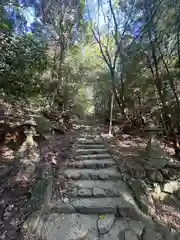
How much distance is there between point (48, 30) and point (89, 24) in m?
2.49

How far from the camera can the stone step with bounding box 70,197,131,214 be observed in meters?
2.86

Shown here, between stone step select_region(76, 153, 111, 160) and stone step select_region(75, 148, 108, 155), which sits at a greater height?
stone step select_region(75, 148, 108, 155)

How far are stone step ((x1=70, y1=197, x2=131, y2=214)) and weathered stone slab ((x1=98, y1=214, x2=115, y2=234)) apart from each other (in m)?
0.10

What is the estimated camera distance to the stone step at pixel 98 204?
2.86 meters

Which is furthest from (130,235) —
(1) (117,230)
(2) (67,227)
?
(2) (67,227)

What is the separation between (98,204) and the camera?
9.75 ft

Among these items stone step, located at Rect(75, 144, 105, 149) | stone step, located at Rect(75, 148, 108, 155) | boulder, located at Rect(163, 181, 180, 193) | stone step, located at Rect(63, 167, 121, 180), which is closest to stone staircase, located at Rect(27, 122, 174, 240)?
stone step, located at Rect(63, 167, 121, 180)

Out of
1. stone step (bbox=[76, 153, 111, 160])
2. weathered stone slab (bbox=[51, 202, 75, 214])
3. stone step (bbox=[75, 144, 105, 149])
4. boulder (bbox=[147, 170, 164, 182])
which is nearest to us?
weathered stone slab (bbox=[51, 202, 75, 214])

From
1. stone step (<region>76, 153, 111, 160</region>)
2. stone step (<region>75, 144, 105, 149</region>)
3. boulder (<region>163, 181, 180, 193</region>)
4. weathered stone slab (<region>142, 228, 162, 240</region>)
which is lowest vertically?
weathered stone slab (<region>142, 228, 162, 240</region>)

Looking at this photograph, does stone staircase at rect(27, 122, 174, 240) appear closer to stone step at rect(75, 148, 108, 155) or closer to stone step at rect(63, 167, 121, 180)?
stone step at rect(63, 167, 121, 180)

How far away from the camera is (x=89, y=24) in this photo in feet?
34.5

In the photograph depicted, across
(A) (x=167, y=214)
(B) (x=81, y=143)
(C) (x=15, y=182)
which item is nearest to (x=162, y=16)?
(B) (x=81, y=143)

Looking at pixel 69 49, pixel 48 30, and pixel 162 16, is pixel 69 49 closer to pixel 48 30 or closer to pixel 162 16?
pixel 48 30

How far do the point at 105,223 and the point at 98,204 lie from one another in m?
0.37
